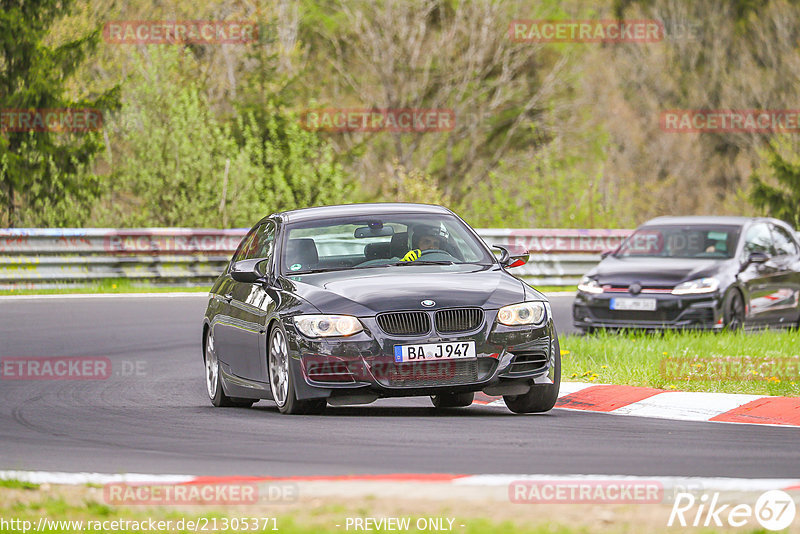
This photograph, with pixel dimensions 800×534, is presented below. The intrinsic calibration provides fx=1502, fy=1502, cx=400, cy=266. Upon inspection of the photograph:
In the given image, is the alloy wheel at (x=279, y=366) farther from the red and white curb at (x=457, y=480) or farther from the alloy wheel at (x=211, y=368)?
the red and white curb at (x=457, y=480)

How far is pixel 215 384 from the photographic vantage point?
A: 39.0 ft

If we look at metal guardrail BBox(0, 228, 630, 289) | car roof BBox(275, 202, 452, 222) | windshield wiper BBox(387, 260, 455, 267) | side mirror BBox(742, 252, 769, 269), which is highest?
car roof BBox(275, 202, 452, 222)

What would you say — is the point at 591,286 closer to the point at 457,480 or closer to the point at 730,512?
the point at 457,480

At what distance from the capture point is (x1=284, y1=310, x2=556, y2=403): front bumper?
9.77 meters

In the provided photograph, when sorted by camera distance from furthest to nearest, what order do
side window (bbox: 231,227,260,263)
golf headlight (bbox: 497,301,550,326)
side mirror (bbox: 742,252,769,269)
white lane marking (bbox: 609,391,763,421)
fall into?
side mirror (bbox: 742,252,769,269)
side window (bbox: 231,227,260,263)
white lane marking (bbox: 609,391,763,421)
golf headlight (bbox: 497,301,550,326)

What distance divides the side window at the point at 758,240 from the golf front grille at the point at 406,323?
9.25 metres

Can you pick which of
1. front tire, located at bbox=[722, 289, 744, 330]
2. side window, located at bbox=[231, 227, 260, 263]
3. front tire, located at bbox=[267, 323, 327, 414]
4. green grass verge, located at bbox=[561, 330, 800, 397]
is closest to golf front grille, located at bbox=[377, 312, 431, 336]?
front tire, located at bbox=[267, 323, 327, 414]

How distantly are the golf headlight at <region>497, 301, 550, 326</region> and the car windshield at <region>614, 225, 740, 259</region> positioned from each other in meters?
8.18

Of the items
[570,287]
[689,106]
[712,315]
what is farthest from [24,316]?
[689,106]

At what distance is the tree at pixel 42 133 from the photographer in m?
28.1

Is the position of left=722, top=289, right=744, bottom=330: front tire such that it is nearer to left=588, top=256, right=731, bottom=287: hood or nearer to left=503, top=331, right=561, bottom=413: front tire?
left=588, top=256, right=731, bottom=287: hood

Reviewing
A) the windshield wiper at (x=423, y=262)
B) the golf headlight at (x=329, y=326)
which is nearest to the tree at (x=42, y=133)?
the windshield wiper at (x=423, y=262)

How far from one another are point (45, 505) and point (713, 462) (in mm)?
3460

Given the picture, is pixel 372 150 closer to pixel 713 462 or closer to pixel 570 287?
pixel 570 287
